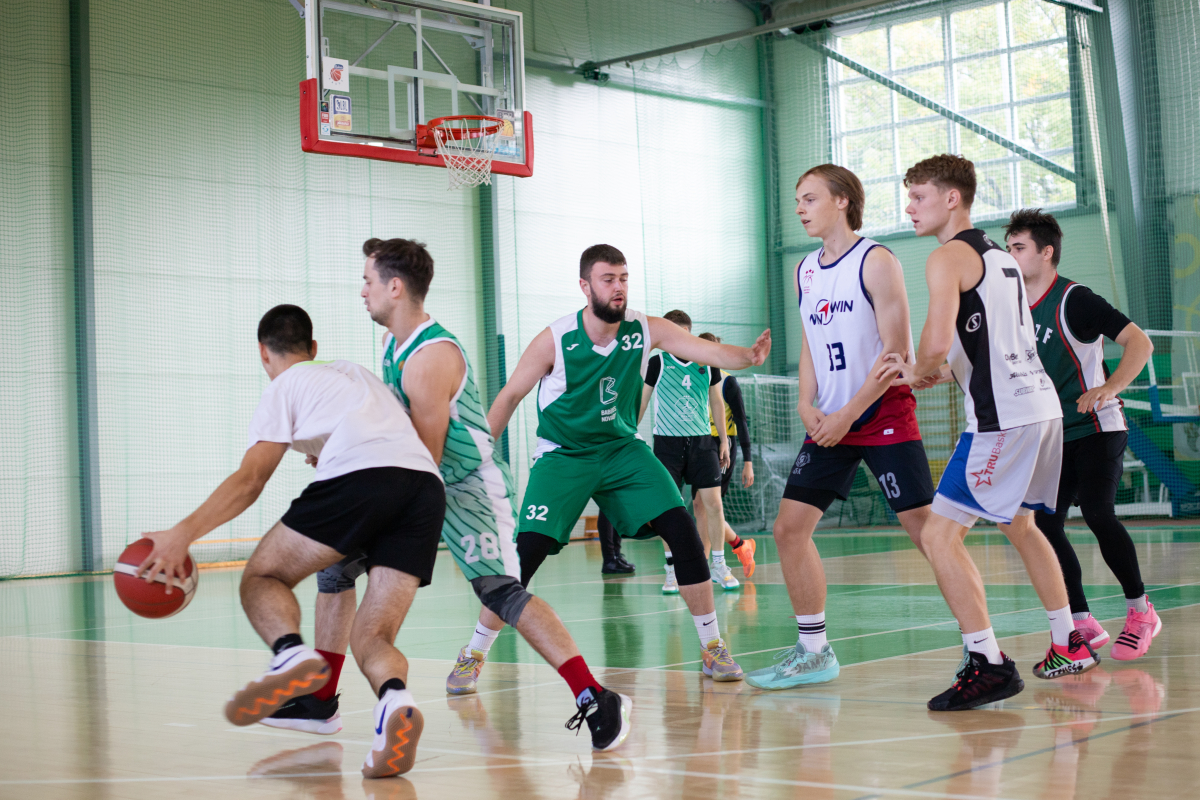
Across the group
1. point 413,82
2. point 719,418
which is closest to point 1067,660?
point 719,418

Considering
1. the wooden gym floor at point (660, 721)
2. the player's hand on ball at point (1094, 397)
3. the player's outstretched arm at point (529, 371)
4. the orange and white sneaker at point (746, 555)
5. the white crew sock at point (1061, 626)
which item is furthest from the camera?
the orange and white sneaker at point (746, 555)

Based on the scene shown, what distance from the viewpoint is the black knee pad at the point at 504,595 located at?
13.7 feet

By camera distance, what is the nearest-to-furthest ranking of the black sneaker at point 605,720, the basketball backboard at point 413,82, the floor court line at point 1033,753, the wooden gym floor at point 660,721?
1. the floor court line at point 1033,753
2. the wooden gym floor at point 660,721
3. the black sneaker at point 605,720
4. the basketball backboard at point 413,82

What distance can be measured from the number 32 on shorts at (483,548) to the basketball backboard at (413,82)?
21.8 feet

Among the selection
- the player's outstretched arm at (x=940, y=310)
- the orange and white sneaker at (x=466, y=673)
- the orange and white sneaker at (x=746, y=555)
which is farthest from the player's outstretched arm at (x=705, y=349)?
the orange and white sneaker at (x=746, y=555)

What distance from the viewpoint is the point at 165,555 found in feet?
12.0

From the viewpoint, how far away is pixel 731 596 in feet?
29.1

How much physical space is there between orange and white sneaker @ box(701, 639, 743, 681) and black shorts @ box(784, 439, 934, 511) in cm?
74

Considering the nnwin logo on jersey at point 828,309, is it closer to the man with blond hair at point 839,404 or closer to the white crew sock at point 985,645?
the man with blond hair at point 839,404

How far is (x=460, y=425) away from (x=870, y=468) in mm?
1737

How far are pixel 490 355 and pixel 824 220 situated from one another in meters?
12.6

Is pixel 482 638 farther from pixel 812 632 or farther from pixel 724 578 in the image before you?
pixel 724 578

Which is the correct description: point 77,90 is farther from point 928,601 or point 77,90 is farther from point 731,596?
point 928,601

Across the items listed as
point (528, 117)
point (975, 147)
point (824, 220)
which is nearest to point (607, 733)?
point (824, 220)
